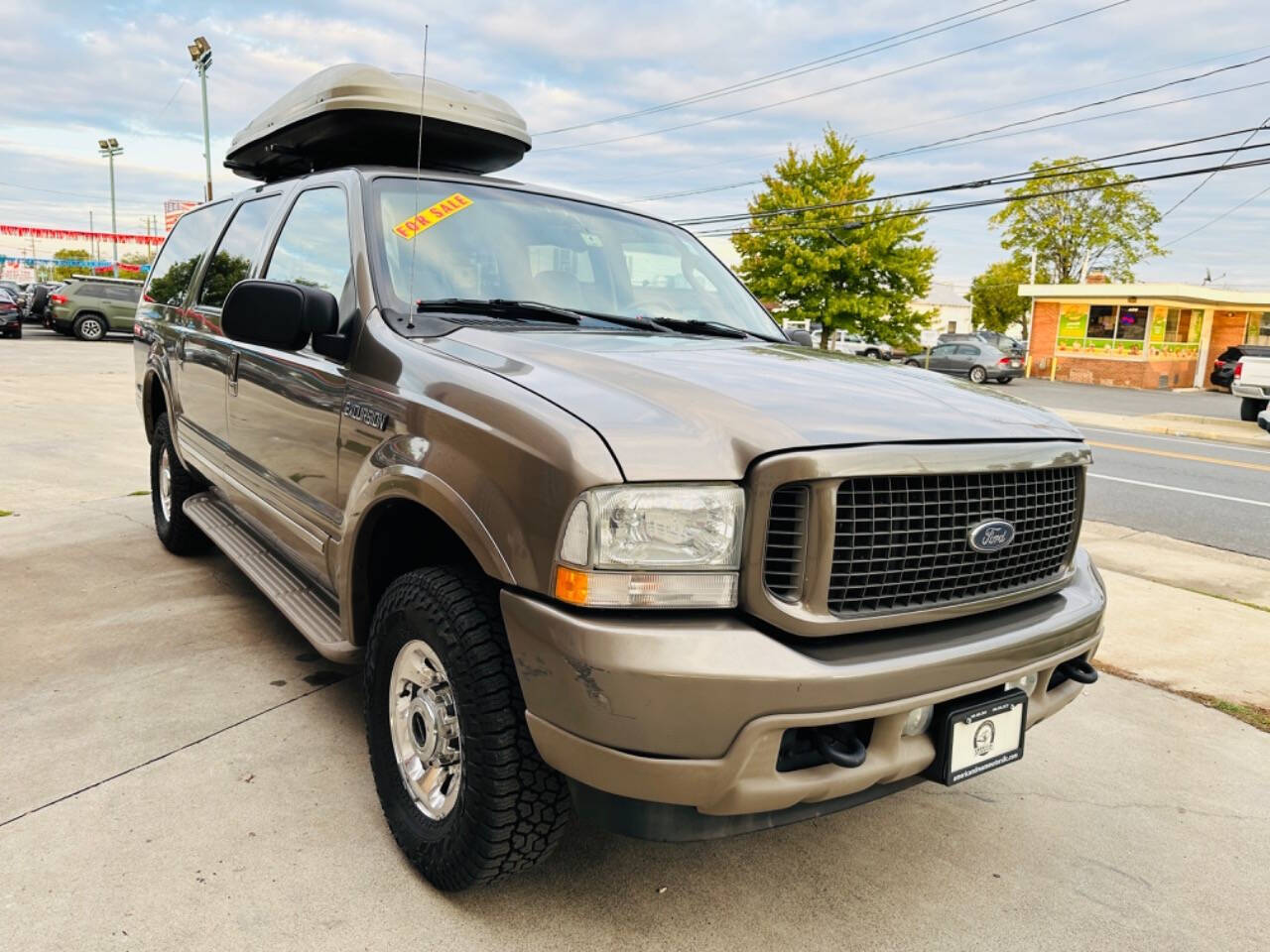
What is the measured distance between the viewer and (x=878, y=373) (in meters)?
2.65

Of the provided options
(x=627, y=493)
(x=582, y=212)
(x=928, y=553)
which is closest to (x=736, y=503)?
(x=627, y=493)

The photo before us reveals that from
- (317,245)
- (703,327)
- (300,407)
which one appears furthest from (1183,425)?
(300,407)

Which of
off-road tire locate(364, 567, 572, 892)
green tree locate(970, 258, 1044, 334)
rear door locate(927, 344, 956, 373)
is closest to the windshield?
off-road tire locate(364, 567, 572, 892)

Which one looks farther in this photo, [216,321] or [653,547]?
[216,321]

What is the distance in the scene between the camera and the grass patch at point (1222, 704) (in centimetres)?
373

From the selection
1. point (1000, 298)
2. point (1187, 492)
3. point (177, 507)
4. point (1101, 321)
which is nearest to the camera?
point (177, 507)

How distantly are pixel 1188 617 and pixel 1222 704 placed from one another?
1.36 meters

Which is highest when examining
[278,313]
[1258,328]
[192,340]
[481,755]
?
[1258,328]

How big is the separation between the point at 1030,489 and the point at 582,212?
201 centimetres

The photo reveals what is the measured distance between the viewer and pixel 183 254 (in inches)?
201

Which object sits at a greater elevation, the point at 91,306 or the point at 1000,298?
the point at 1000,298

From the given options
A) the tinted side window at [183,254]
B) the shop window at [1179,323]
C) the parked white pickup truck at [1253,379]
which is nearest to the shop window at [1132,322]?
the shop window at [1179,323]

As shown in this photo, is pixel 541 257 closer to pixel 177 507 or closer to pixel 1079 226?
pixel 177 507

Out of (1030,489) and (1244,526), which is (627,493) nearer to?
(1030,489)
